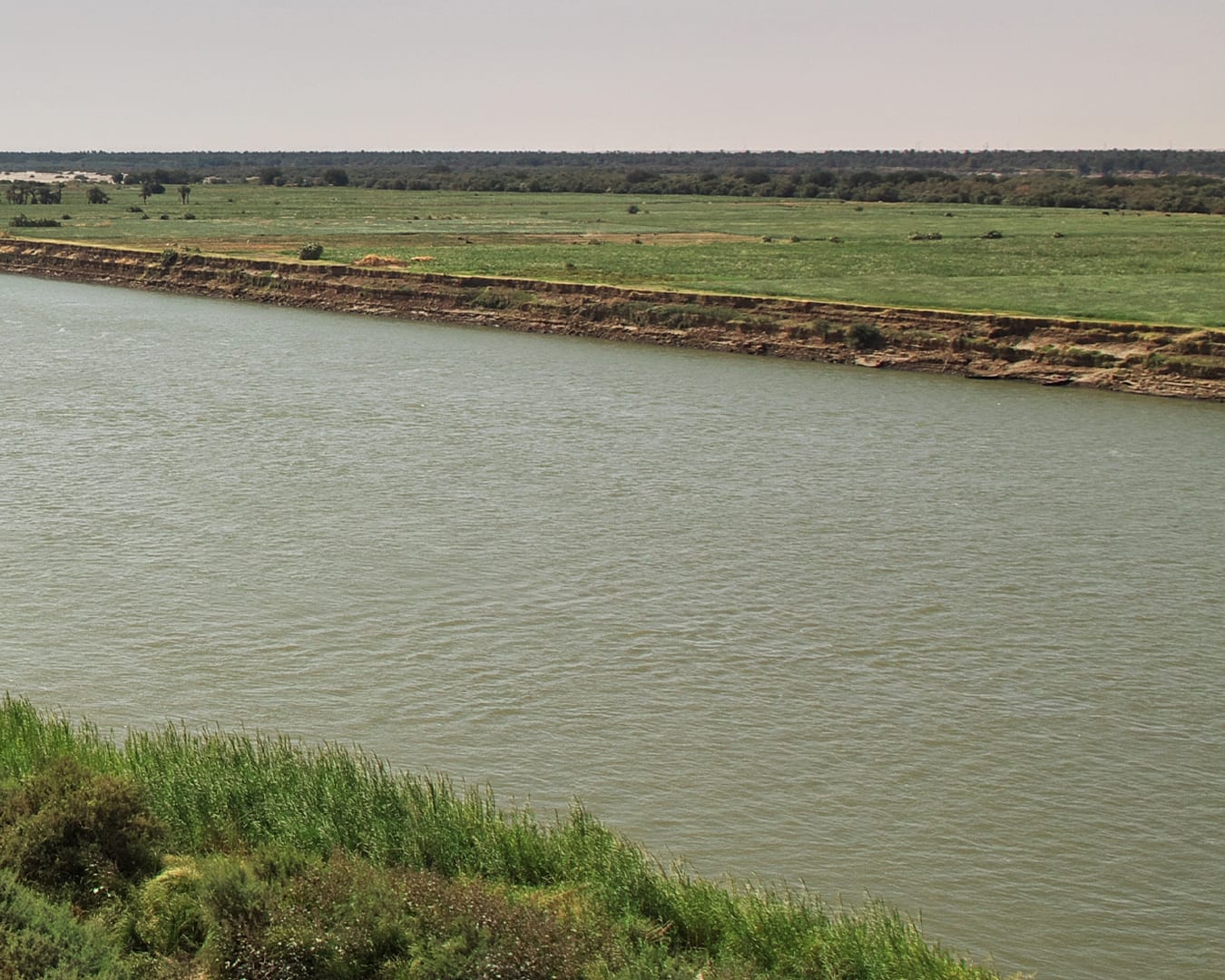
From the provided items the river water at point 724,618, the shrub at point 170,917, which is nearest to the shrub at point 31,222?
the river water at point 724,618

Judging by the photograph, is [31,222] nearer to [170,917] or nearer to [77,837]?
[77,837]

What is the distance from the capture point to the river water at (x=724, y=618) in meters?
10.9

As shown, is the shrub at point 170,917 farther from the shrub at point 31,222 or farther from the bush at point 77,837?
the shrub at point 31,222

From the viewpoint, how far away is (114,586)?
16.8 metres

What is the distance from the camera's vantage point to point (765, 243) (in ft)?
203

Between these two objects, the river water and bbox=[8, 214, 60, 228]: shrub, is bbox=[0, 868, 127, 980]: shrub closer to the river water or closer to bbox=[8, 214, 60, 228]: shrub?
the river water

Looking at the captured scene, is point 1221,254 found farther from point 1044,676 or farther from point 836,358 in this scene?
point 1044,676

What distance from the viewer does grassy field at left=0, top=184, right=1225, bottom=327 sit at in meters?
41.4

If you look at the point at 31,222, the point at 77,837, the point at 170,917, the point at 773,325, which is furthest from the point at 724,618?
the point at 31,222

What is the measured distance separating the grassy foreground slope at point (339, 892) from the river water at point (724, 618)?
1348 millimetres

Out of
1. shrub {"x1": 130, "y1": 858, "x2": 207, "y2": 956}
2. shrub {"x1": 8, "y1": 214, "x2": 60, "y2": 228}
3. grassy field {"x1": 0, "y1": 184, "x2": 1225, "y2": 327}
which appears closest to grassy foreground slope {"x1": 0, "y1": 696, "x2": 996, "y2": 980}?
shrub {"x1": 130, "y1": 858, "x2": 207, "y2": 956}

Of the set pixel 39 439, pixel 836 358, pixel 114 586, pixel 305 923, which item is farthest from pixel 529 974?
pixel 836 358

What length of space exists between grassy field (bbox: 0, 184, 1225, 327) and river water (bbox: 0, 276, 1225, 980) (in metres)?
11.5

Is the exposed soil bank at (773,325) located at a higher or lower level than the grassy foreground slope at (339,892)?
higher
